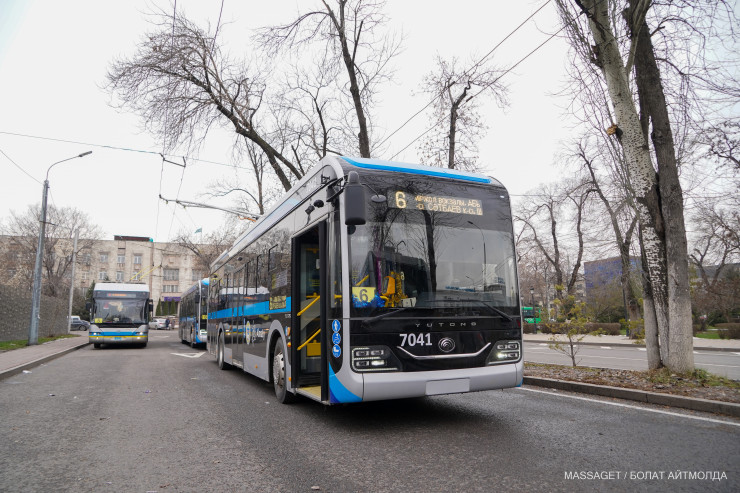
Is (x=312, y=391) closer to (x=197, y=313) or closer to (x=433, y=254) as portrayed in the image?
(x=433, y=254)

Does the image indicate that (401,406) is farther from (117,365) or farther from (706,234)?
(706,234)

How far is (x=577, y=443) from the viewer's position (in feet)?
15.7

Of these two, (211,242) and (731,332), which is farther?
(211,242)

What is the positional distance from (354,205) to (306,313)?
235cm

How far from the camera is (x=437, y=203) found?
234 inches

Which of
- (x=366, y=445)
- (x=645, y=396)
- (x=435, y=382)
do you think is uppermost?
(x=435, y=382)

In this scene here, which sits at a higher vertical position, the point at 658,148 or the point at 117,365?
the point at 658,148

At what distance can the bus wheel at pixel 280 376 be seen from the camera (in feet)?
24.1

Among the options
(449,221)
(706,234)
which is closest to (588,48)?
(449,221)

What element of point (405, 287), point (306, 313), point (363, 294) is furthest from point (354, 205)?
point (306, 313)

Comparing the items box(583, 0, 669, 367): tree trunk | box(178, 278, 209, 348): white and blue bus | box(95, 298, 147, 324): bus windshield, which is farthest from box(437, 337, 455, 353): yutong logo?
box(95, 298, 147, 324): bus windshield

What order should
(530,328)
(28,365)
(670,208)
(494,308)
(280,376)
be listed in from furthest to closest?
(530,328) < (28,365) < (670,208) < (280,376) < (494,308)

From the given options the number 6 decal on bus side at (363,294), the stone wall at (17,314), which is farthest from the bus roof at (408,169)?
the stone wall at (17,314)

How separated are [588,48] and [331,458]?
28.9ft
